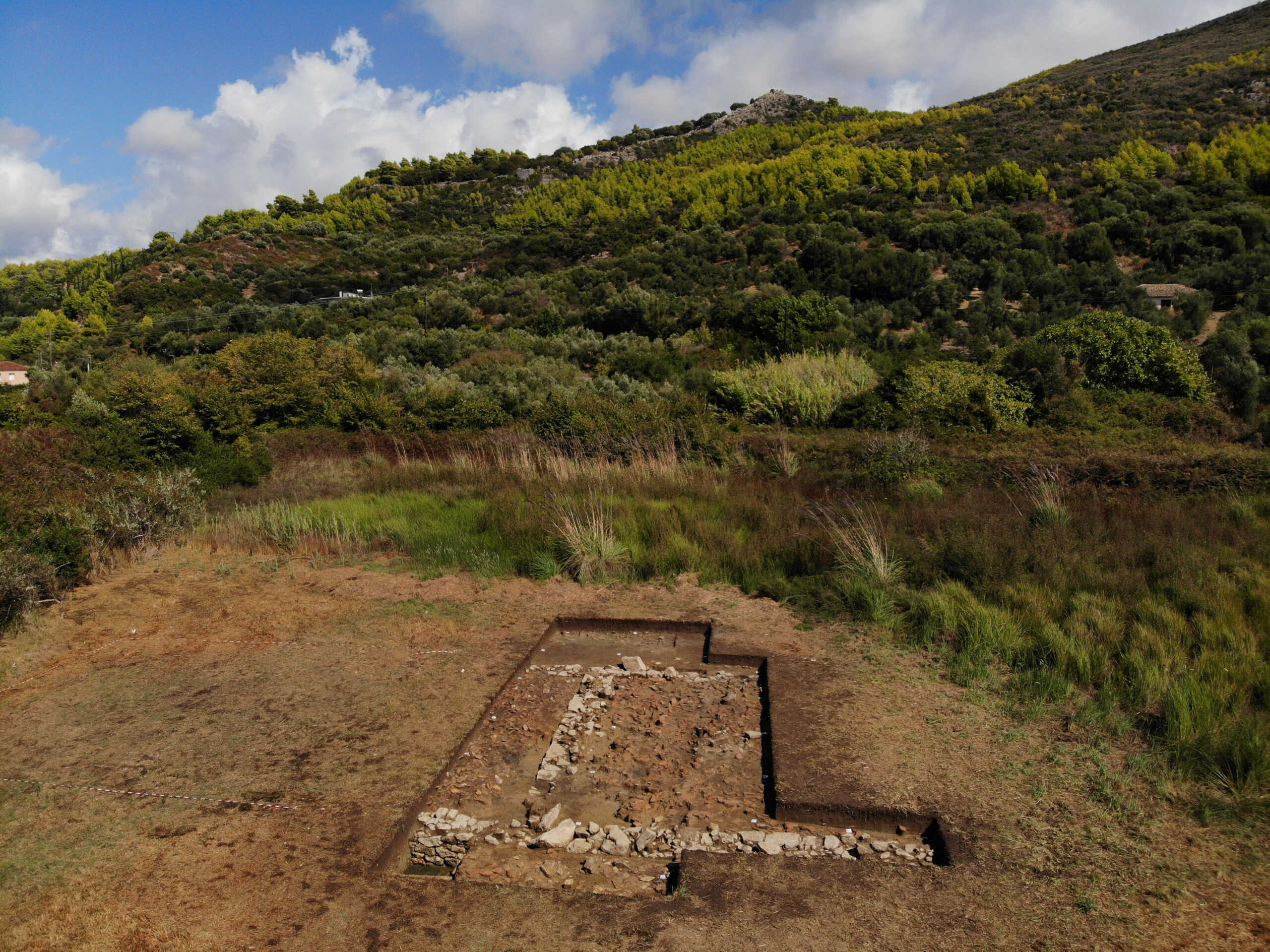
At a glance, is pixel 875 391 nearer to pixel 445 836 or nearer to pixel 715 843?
pixel 715 843

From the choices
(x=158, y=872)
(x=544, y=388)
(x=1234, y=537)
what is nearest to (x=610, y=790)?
(x=158, y=872)

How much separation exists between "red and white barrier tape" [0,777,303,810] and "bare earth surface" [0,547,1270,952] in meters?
0.02

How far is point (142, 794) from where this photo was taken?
4.14m

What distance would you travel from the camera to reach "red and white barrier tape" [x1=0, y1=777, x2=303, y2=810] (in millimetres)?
4023

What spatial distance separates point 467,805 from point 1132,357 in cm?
1388

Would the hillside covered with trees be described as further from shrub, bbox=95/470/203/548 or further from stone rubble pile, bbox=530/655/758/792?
stone rubble pile, bbox=530/655/758/792

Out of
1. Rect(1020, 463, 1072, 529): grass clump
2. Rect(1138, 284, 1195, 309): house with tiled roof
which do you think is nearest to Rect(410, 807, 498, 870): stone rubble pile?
Rect(1020, 463, 1072, 529): grass clump

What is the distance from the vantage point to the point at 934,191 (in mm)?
35844

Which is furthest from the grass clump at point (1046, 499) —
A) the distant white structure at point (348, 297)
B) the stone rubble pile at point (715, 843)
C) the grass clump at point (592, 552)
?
the distant white structure at point (348, 297)

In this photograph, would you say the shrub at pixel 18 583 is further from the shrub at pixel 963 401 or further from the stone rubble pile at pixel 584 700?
the shrub at pixel 963 401

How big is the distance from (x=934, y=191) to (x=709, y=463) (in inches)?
1197

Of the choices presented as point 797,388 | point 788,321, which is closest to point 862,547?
point 797,388

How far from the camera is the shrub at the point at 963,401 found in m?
12.4

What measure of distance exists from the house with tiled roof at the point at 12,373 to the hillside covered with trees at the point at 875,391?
75.8 inches
